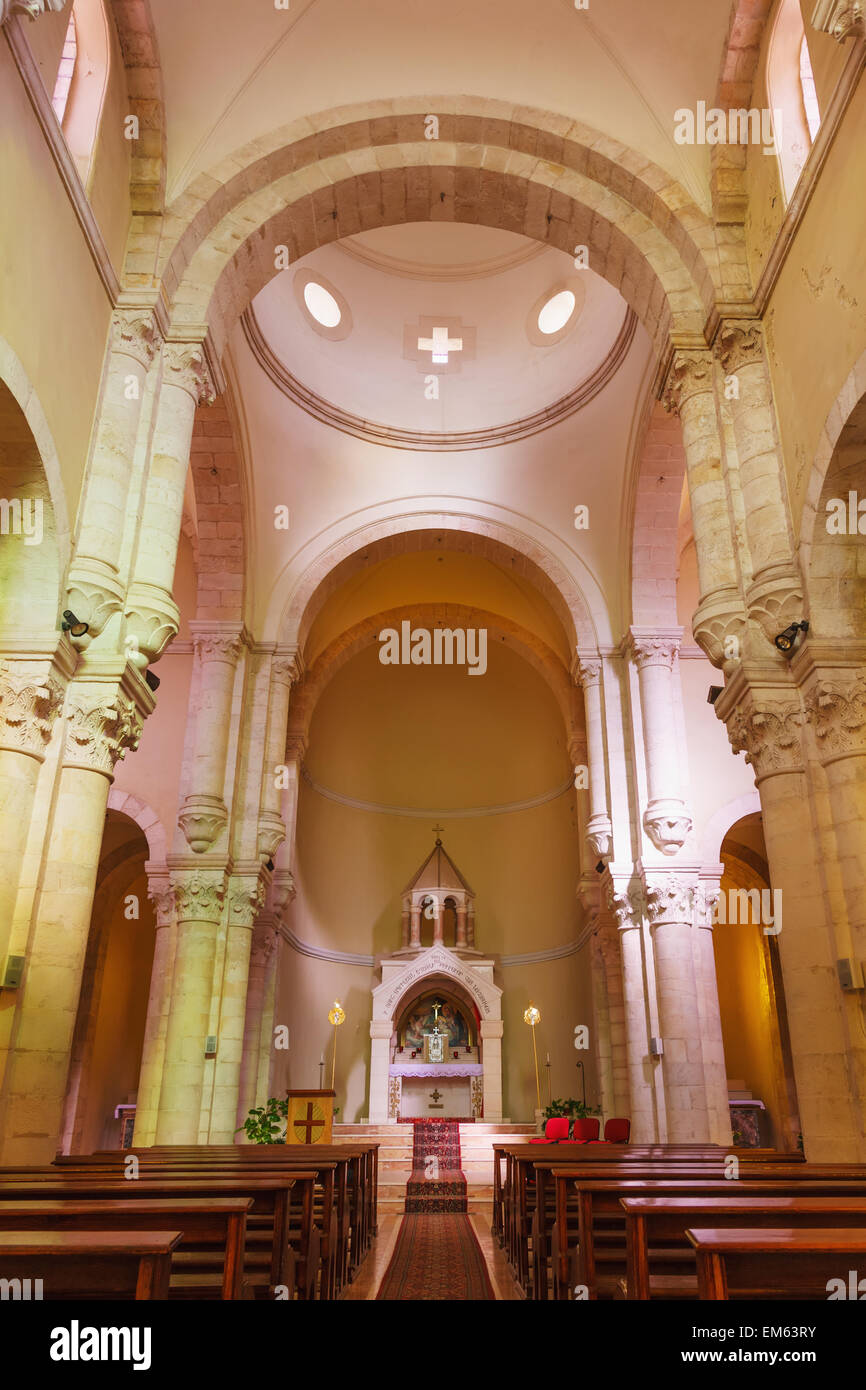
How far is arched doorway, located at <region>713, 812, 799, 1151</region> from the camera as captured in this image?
19281mm

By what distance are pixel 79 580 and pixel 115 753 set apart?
53.3 inches

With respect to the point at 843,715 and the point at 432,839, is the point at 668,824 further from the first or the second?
the point at 432,839

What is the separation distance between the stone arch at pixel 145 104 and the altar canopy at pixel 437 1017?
56.8ft

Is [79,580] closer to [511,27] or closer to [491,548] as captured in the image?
[511,27]

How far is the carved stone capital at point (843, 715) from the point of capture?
273 inches

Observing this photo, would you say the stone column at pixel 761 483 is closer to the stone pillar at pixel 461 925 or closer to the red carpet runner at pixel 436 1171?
the red carpet runner at pixel 436 1171

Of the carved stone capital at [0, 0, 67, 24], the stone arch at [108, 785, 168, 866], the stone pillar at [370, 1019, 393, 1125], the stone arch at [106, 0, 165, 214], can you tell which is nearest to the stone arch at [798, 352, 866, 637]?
the carved stone capital at [0, 0, 67, 24]

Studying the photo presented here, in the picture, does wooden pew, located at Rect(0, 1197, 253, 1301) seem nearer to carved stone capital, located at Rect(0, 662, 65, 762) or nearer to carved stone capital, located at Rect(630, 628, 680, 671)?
carved stone capital, located at Rect(0, 662, 65, 762)

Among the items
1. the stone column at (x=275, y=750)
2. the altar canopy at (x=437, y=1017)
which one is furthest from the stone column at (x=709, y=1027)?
the altar canopy at (x=437, y=1017)

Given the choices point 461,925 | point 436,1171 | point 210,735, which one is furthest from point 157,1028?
point 461,925

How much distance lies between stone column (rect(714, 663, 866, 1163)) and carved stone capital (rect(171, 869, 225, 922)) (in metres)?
7.47

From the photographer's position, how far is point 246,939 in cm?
1304

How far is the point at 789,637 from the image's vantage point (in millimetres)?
7215

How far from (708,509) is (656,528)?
251 inches
